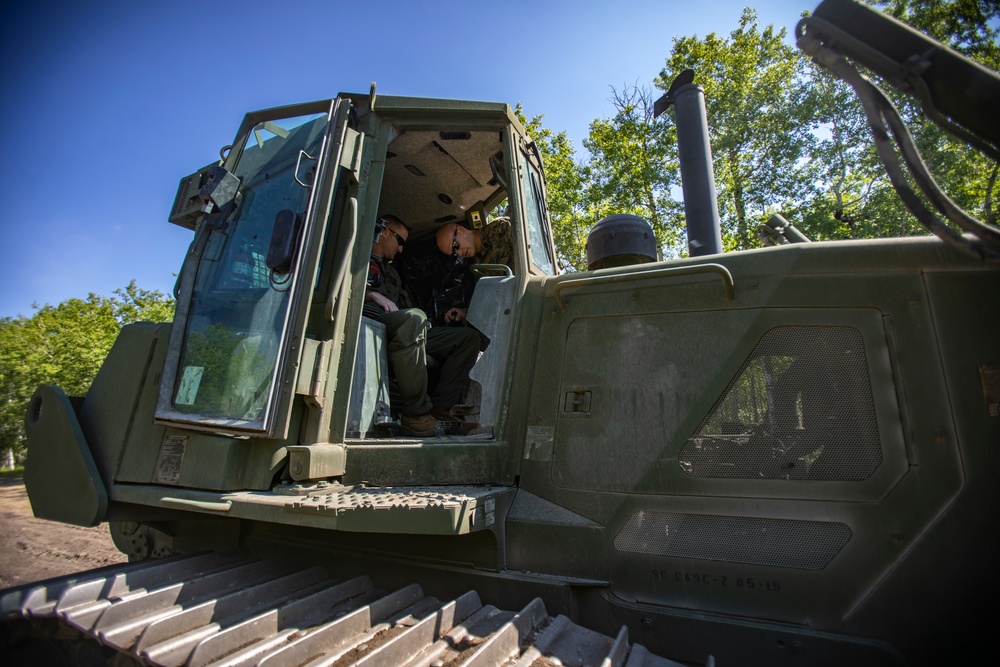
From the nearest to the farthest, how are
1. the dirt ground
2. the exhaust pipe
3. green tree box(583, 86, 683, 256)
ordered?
the exhaust pipe < the dirt ground < green tree box(583, 86, 683, 256)

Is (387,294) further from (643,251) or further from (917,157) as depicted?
(917,157)

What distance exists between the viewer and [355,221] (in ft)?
8.97

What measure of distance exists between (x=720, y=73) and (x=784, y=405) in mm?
17633

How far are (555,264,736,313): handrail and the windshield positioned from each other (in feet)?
4.03

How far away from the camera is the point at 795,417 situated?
197cm

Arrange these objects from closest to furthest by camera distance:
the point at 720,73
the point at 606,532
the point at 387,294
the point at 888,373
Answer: the point at 888,373 → the point at 606,532 → the point at 387,294 → the point at 720,73

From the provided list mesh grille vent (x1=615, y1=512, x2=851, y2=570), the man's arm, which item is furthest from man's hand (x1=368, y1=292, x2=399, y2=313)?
mesh grille vent (x1=615, y1=512, x2=851, y2=570)

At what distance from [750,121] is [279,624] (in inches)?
712

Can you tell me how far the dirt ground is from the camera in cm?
571

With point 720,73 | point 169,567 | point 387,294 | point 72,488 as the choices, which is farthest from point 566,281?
point 720,73

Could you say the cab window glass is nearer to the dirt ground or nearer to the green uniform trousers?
the green uniform trousers

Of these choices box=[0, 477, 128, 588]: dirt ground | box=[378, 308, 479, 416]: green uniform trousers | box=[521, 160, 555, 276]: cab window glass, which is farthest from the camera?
box=[0, 477, 128, 588]: dirt ground

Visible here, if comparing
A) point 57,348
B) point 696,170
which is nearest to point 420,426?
point 696,170

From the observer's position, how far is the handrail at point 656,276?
7.03 ft
